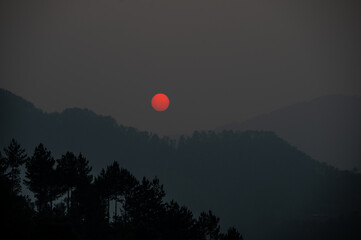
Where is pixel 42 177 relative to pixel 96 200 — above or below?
above

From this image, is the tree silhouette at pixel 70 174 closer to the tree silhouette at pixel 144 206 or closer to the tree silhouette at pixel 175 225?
the tree silhouette at pixel 144 206

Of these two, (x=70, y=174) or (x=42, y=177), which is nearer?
(x=42, y=177)

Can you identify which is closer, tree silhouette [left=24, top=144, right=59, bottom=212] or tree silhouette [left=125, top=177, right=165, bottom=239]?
tree silhouette [left=24, top=144, right=59, bottom=212]

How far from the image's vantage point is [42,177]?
56.2 m

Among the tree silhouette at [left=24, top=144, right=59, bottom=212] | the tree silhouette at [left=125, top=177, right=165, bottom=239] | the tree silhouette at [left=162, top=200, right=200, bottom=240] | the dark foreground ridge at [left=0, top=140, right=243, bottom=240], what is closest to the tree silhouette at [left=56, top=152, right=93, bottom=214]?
the dark foreground ridge at [left=0, top=140, right=243, bottom=240]

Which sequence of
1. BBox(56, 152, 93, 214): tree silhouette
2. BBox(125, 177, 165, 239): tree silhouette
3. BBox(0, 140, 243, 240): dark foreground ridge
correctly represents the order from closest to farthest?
BBox(0, 140, 243, 240): dark foreground ridge, BBox(56, 152, 93, 214): tree silhouette, BBox(125, 177, 165, 239): tree silhouette

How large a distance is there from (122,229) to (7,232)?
58.2ft

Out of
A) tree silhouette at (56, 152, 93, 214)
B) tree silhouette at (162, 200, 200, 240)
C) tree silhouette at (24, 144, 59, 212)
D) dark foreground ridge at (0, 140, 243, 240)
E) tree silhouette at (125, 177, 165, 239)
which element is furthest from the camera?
tree silhouette at (125, 177, 165, 239)

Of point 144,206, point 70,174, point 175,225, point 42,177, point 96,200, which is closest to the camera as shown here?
point 96,200

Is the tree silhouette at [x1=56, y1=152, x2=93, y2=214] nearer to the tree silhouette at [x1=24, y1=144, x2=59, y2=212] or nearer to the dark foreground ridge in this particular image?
the dark foreground ridge

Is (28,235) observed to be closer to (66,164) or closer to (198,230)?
(66,164)

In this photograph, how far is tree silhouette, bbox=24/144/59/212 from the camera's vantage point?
184 ft

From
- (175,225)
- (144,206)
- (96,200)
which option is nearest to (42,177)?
(96,200)

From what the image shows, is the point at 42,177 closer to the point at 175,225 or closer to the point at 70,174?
the point at 70,174
